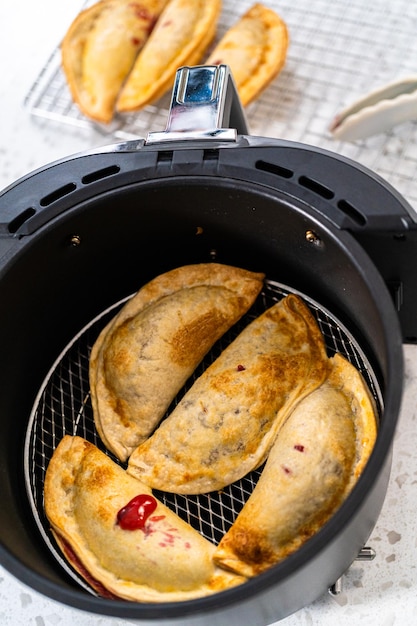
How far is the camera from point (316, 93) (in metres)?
1.33

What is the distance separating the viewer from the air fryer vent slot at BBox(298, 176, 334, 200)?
2.78ft

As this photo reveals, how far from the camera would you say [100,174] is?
2.97 ft

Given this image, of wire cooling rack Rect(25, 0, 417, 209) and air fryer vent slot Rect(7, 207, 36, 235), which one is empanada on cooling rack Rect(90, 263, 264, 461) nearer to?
air fryer vent slot Rect(7, 207, 36, 235)

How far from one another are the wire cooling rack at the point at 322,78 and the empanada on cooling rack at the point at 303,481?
53 centimetres

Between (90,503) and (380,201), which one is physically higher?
(380,201)

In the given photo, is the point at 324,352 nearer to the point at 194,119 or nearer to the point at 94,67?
the point at 194,119

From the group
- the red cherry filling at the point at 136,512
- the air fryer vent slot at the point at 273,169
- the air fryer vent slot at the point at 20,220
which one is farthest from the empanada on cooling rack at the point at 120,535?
the air fryer vent slot at the point at 273,169

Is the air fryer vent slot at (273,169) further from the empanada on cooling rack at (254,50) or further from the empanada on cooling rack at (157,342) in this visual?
the empanada on cooling rack at (254,50)

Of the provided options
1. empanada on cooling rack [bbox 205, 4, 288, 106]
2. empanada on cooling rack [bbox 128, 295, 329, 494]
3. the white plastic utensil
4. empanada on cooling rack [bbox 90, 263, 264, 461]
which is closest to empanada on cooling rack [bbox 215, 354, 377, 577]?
empanada on cooling rack [bbox 128, 295, 329, 494]

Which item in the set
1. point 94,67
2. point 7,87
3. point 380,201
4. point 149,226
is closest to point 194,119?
point 149,226

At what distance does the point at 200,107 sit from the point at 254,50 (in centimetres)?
42

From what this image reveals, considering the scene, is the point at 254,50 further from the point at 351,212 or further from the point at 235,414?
the point at 235,414

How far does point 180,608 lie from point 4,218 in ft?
1.55

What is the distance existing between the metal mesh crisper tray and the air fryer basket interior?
1 cm
